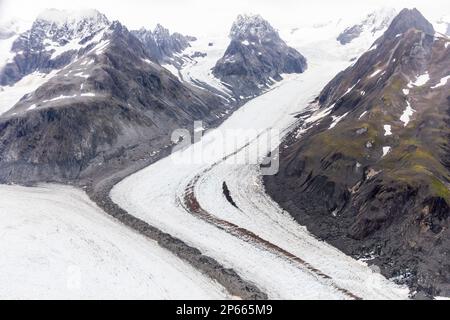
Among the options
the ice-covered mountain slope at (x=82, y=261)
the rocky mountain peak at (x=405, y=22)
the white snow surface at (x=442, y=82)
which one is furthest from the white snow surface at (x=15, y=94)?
the rocky mountain peak at (x=405, y=22)

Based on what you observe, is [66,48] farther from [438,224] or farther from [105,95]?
[438,224]

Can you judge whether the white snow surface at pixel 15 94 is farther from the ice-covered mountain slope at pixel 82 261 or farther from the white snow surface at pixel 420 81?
the white snow surface at pixel 420 81

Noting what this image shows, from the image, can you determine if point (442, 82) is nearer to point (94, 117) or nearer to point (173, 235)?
point (173, 235)

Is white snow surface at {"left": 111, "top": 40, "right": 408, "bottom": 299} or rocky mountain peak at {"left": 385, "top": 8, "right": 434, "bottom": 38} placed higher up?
rocky mountain peak at {"left": 385, "top": 8, "right": 434, "bottom": 38}

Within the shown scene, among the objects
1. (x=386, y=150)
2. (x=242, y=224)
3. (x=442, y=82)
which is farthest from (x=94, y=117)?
(x=442, y=82)

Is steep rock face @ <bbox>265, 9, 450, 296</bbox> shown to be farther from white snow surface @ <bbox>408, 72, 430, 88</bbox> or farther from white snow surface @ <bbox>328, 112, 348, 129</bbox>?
white snow surface @ <bbox>328, 112, 348, 129</bbox>

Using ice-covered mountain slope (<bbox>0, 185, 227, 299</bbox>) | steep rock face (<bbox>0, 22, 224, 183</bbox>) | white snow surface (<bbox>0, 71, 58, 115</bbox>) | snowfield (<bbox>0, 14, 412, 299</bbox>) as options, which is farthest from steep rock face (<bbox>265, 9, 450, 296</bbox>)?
white snow surface (<bbox>0, 71, 58, 115</bbox>)

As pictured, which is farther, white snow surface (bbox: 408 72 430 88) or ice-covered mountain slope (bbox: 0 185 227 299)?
white snow surface (bbox: 408 72 430 88)
